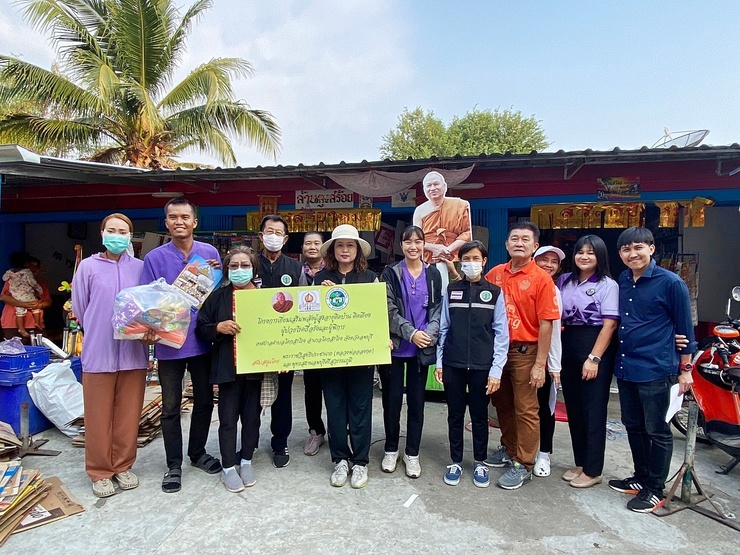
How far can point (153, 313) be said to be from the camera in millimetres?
2695

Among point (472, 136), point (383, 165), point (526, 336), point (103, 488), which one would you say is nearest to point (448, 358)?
point (526, 336)

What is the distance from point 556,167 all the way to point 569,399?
3.91 m

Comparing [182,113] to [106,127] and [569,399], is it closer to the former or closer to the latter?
[106,127]

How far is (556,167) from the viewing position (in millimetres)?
6051

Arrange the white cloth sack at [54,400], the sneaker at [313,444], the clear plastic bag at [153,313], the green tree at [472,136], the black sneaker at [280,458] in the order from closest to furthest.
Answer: the clear plastic bag at [153,313] < the black sneaker at [280,458] < the sneaker at [313,444] < the white cloth sack at [54,400] < the green tree at [472,136]

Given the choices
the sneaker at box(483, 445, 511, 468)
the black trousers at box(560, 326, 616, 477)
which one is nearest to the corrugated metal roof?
the black trousers at box(560, 326, 616, 477)

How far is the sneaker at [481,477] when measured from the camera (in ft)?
10.2

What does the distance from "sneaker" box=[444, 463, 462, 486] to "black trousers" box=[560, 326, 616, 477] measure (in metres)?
0.89

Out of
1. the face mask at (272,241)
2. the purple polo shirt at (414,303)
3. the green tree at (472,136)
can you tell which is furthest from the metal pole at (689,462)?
the green tree at (472,136)

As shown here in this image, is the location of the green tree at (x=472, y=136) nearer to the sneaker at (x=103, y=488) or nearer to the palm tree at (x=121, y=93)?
the palm tree at (x=121, y=93)

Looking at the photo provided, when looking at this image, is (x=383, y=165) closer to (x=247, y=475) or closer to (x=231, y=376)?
(x=231, y=376)

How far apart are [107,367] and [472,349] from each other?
8.07 ft

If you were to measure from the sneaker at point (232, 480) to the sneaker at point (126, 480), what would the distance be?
0.61 meters

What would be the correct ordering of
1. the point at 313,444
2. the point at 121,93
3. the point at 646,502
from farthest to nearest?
the point at 121,93 → the point at 313,444 → the point at 646,502
